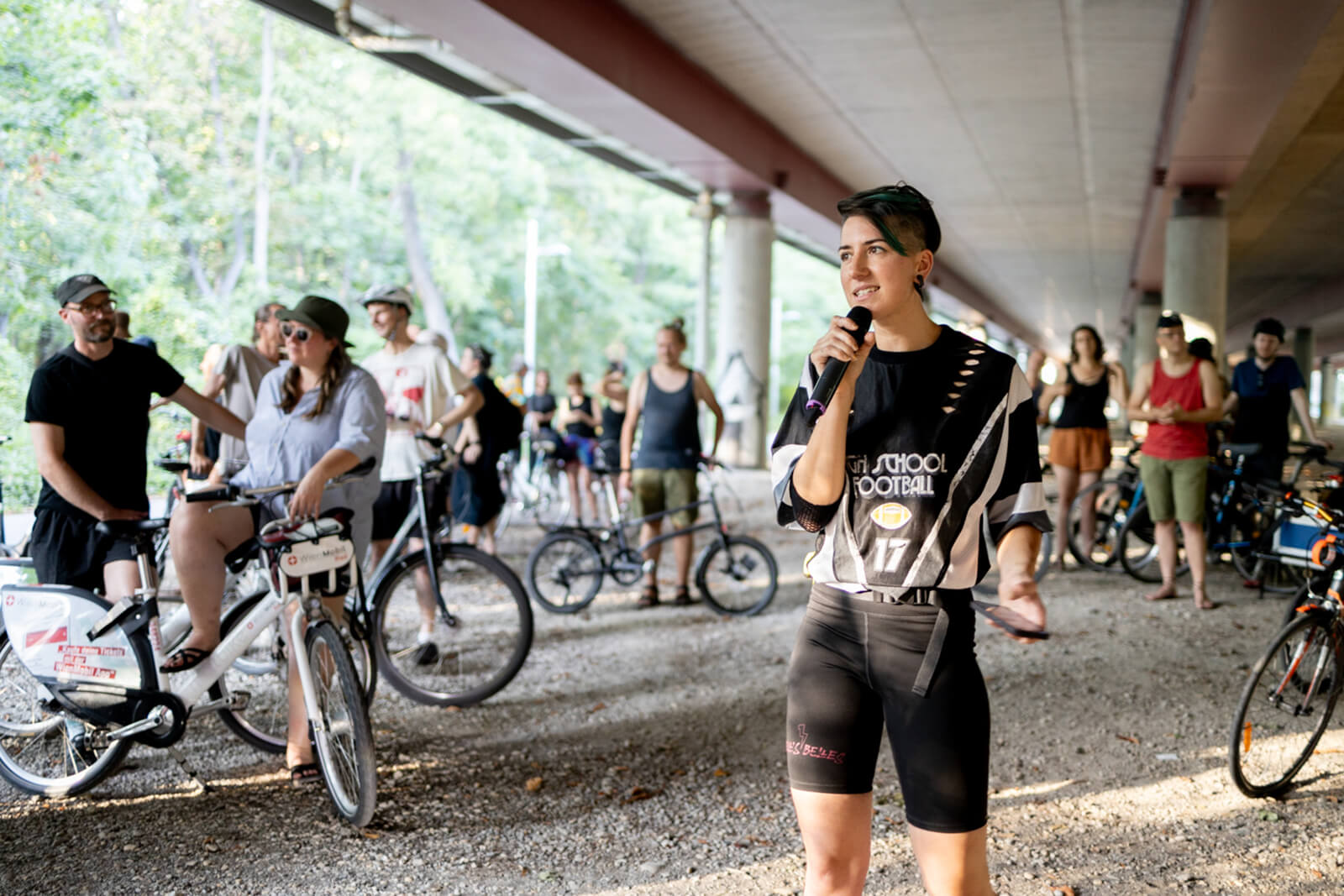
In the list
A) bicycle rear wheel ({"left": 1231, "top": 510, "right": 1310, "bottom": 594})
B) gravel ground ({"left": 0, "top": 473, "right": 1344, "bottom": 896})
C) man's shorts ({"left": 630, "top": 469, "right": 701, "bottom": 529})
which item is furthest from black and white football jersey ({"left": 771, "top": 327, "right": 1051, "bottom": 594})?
bicycle rear wheel ({"left": 1231, "top": 510, "right": 1310, "bottom": 594})

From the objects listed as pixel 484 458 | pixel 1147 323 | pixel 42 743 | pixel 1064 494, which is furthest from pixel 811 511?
pixel 1147 323

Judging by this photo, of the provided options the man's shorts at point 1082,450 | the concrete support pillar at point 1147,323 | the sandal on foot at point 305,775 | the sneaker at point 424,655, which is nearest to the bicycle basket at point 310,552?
the sandal on foot at point 305,775

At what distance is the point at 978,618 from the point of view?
810 centimetres

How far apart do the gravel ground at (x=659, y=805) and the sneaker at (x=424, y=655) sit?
0.22 meters

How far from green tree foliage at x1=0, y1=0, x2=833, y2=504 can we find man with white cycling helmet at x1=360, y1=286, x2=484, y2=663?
222cm

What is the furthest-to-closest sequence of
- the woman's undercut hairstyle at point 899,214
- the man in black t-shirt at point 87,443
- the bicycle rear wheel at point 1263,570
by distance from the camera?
the bicycle rear wheel at point 1263,570 < the man in black t-shirt at point 87,443 < the woman's undercut hairstyle at point 899,214

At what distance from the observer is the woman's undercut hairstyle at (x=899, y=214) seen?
2359 mm

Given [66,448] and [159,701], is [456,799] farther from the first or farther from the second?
[66,448]

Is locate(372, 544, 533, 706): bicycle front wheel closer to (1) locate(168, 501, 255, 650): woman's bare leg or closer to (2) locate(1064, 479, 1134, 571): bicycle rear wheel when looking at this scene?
(1) locate(168, 501, 255, 650): woman's bare leg

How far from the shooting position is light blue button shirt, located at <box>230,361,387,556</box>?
464cm

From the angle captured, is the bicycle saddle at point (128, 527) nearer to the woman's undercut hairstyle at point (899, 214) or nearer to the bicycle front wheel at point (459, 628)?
the bicycle front wheel at point (459, 628)

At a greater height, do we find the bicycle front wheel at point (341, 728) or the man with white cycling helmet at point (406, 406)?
the man with white cycling helmet at point (406, 406)

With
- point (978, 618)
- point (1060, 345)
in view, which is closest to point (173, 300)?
point (978, 618)

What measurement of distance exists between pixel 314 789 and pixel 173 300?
9.32m
